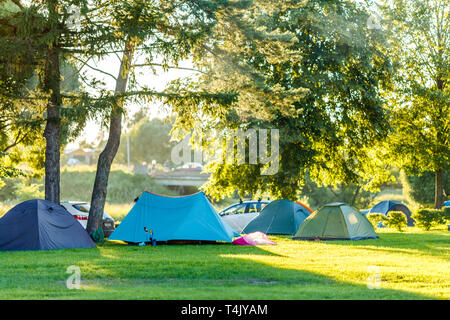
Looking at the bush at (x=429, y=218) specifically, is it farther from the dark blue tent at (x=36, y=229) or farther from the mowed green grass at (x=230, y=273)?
the dark blue tent at (x=36, y=229)

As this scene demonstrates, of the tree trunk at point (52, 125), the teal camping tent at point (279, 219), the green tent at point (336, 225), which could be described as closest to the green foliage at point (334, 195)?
the teal camping tent at point (279, 219)

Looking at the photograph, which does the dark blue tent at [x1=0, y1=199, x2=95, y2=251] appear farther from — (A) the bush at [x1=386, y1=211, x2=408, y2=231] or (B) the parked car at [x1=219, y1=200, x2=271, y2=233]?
(A) the bush at [x1=386, y1=211, x2=408, y2=231]

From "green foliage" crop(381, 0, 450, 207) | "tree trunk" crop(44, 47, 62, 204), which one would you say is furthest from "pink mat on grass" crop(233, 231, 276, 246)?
"green foliage" crop(381, 0, 450, 207)

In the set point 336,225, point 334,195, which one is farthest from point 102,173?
point 334,195

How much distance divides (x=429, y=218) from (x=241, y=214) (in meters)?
8.74

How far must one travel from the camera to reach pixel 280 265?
38.3ft

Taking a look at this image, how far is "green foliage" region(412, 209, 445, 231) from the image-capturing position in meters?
26.2

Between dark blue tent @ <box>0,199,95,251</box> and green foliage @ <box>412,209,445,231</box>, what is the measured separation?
54.5ft

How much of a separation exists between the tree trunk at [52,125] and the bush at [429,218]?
1648 cm

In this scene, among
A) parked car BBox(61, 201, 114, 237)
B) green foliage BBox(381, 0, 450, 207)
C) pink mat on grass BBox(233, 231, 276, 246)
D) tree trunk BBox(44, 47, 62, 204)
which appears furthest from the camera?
green foliage BBox(381, 0, 450, 207)

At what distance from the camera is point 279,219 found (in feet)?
72.1

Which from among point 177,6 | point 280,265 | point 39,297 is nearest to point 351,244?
point 280,265

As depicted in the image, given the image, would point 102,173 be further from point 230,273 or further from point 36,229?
point 230,273
